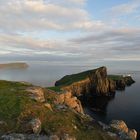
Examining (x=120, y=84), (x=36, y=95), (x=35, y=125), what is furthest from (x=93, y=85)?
(x=35, y=125)

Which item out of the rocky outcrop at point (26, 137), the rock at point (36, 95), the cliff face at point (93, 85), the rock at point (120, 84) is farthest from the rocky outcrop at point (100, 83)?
the rocky outcrop at point (26, 137)

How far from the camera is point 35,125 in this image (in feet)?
112

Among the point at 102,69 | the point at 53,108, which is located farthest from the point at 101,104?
the point at 53,108

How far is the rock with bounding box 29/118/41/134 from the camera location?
33.8m

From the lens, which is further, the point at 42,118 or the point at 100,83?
the point at 100,83

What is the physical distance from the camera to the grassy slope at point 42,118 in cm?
3531

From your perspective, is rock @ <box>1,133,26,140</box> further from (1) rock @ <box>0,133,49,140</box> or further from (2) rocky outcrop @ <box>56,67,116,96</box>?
(2) rocky outcrop @ <box>56,67,116,96</box>

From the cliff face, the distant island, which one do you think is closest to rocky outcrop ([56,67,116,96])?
the cliff face

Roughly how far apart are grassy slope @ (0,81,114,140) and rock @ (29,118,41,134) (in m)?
1.02

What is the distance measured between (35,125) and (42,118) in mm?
3855

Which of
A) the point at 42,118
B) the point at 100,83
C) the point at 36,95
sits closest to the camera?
the point at 42,118

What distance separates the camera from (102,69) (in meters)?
149

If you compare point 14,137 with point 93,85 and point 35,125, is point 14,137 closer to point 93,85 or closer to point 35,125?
point 35,125

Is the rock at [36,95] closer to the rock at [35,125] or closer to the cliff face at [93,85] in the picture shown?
the rock at [35,125]
